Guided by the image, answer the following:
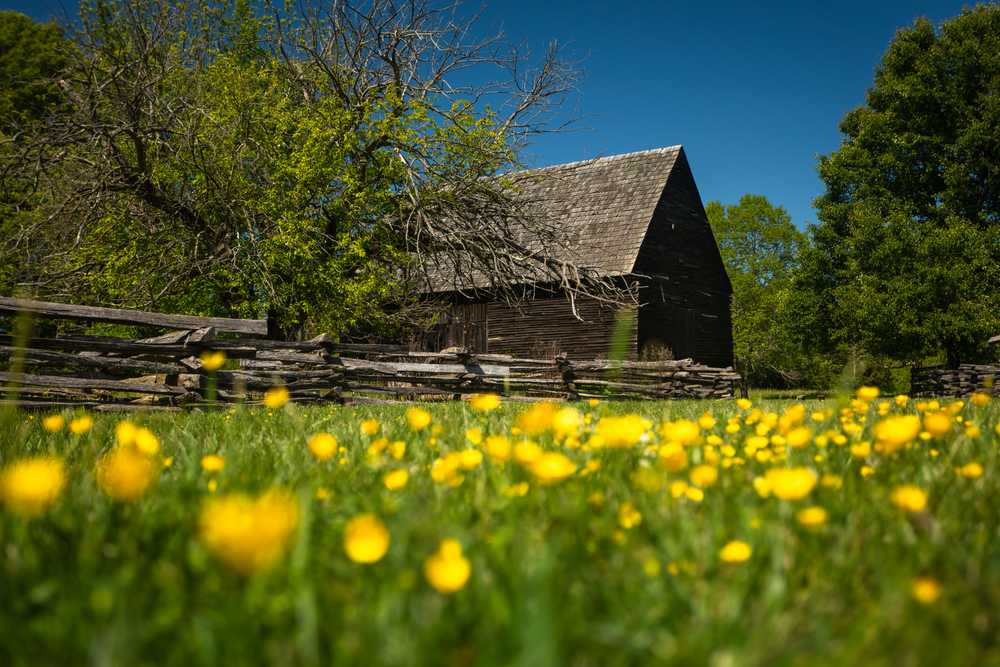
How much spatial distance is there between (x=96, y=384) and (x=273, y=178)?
235 inches

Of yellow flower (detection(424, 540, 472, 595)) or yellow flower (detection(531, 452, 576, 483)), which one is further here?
yellow flower (detection(531, 452, 576, 483))

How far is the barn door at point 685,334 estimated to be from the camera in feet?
68.2

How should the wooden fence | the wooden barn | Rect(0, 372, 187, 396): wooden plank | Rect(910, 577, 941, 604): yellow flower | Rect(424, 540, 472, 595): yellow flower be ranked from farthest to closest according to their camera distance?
the wooden barn < the wooden fence < Rect(0, 372, 187, 396): wooden plank < Rect(910, 577, 941, 604): yellow flower < Rect(424, 540, 472, 595): yellow flower

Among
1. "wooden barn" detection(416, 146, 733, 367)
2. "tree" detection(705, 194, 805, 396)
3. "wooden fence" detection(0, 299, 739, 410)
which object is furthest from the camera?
"tree" detection(705, 194, 805, 396)

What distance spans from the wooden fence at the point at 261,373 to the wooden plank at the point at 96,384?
14 millimetres

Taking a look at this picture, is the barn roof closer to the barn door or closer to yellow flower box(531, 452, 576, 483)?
the barn door

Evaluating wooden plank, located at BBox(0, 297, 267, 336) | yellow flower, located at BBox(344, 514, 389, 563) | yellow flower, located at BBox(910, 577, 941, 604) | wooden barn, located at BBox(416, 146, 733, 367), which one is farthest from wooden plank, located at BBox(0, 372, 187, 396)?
wooden barn, located at BBox(416, 146, 733, 367)

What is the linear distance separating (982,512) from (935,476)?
287 mm

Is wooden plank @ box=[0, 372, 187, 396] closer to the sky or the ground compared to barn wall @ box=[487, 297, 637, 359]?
closer to the ground

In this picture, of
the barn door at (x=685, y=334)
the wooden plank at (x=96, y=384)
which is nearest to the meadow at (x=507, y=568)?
the wooden plank at (x=96, y=384)

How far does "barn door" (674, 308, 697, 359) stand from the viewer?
68.2 feet

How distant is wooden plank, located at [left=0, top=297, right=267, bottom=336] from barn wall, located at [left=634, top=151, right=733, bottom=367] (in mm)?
13862

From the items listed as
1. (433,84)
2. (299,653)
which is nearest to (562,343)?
(433,84)

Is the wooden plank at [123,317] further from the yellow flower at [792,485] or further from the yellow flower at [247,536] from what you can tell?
the yellow flower at [792,485]
